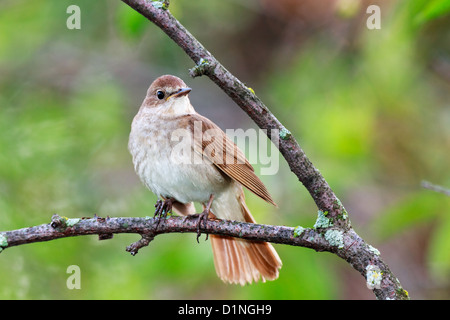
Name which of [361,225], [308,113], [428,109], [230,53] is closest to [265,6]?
[230,53]

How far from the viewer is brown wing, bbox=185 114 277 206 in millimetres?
4078

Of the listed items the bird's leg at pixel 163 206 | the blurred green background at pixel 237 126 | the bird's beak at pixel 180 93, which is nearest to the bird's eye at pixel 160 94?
the bird's beak at pixel 180 93

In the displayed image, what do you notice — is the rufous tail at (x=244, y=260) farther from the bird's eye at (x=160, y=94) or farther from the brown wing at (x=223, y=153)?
the bird's eye at (x=160, y=94)

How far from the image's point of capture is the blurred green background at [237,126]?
5.05m

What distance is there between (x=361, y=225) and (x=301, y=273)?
236cm

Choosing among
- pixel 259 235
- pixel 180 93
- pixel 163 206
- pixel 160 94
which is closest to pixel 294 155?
pixel 259 235

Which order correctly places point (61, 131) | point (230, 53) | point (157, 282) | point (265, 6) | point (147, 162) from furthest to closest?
point (230, 53) → point (265, 6) → point (61, 131) → point (157, 282) → point (147, 162)

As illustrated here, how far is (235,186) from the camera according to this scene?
456 centimetres

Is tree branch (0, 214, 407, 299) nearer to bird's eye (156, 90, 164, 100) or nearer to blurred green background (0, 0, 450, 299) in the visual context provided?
blurred green background (0, 0, 450, 299)

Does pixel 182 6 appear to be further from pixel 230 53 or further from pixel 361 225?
pixel 361 225

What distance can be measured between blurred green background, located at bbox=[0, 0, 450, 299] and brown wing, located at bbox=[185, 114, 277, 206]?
75cm

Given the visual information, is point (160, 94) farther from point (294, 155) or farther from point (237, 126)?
point (237, 126)

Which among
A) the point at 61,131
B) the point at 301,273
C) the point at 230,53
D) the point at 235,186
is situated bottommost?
the point at 301,273

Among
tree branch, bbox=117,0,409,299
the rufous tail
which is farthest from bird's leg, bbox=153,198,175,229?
tree branch, bbox=117,0,409,299
